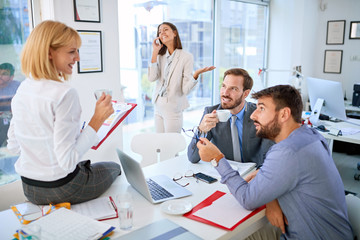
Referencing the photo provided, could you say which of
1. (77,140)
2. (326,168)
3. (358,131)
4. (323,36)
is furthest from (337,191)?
(323,36)

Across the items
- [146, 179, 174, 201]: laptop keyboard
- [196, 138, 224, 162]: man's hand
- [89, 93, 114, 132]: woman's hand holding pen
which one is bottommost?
[146, 179, 174, 201]: laptop keyboard

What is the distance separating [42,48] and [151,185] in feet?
2.89

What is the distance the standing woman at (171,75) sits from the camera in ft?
10.6

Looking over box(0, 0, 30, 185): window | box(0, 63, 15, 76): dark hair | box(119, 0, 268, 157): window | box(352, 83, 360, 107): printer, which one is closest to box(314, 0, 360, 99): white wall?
box(352, 83, 360, 107): printer

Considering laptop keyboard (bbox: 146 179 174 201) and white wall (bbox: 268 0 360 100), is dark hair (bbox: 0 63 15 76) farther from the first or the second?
white wall (bbox: 268 0 360 100)

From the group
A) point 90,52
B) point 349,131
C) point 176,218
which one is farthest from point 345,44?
point 176,218

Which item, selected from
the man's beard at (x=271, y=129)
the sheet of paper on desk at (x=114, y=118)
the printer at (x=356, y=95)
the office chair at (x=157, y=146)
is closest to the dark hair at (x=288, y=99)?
the man's beard at (x=271, y=129)

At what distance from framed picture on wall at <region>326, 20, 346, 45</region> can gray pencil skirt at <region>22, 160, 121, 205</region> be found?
523 cm

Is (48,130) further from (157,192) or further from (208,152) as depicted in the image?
(208,152)

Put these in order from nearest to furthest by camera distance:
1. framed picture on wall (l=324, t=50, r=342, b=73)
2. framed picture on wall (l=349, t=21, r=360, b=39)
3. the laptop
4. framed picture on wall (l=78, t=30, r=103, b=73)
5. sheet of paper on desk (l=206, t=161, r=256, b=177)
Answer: the laptop < sheet of paper on desk (l=206, t=161, r=256, b=177) < framed picture on wall (l=78, t=30, r=103, b=73) < framed picture on wall (l=349, t=21, r=360, b=39) < framed picture on wall (l=324, t=50, r=342, b=73)

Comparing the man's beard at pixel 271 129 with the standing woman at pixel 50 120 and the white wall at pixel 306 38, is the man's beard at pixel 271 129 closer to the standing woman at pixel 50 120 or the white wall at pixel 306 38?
the standing woman at pixel 50 120

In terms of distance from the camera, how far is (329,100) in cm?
323

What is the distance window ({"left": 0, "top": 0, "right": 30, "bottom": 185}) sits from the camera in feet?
8.73

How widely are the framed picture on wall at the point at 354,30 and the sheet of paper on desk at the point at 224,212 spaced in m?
4.94
